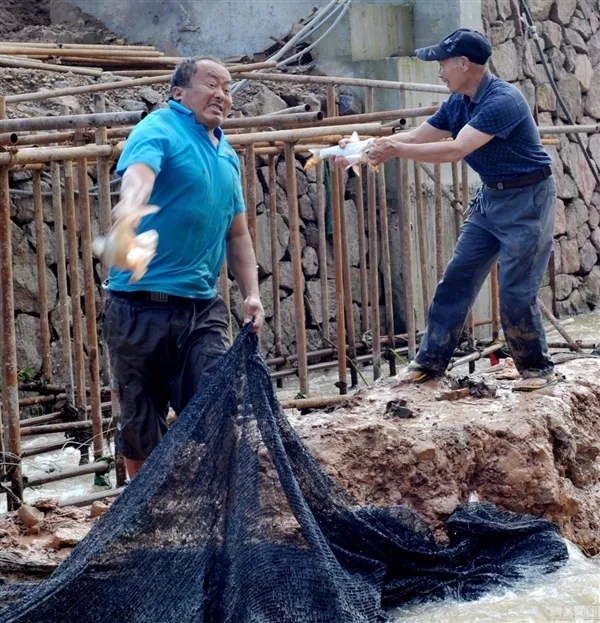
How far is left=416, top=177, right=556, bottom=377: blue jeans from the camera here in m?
5.44

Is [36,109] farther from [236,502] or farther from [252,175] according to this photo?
[236,502]

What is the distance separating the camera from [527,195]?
5422 mm

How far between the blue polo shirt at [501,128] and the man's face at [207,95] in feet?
4.66

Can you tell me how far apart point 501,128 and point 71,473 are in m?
2.60

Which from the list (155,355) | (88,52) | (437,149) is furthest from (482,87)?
(88,52)

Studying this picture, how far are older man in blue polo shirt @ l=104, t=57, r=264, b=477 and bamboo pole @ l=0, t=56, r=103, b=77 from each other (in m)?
4.96

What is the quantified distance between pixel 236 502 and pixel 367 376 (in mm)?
5361

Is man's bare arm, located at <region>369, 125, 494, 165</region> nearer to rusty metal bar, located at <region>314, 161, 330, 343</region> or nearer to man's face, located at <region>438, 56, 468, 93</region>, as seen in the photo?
man's face, located at <region>438, 56, 468, 93</region>

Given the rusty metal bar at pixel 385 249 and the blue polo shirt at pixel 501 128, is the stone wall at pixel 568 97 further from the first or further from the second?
the blue polo shirt at pixel 501 128

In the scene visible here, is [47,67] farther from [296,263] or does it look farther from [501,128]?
[501,128]

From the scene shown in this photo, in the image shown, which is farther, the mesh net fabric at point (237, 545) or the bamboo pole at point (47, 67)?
the bamboo pole at point (47, 67)

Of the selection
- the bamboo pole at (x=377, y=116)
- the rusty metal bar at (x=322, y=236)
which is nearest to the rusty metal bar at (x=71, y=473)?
the bamboo pole at (x=377, y=116)

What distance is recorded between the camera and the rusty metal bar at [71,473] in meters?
5.44

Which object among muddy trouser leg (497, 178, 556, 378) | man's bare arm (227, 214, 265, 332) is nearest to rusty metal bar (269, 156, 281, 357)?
muddy trouser leg (497, 178, 556, 378)
